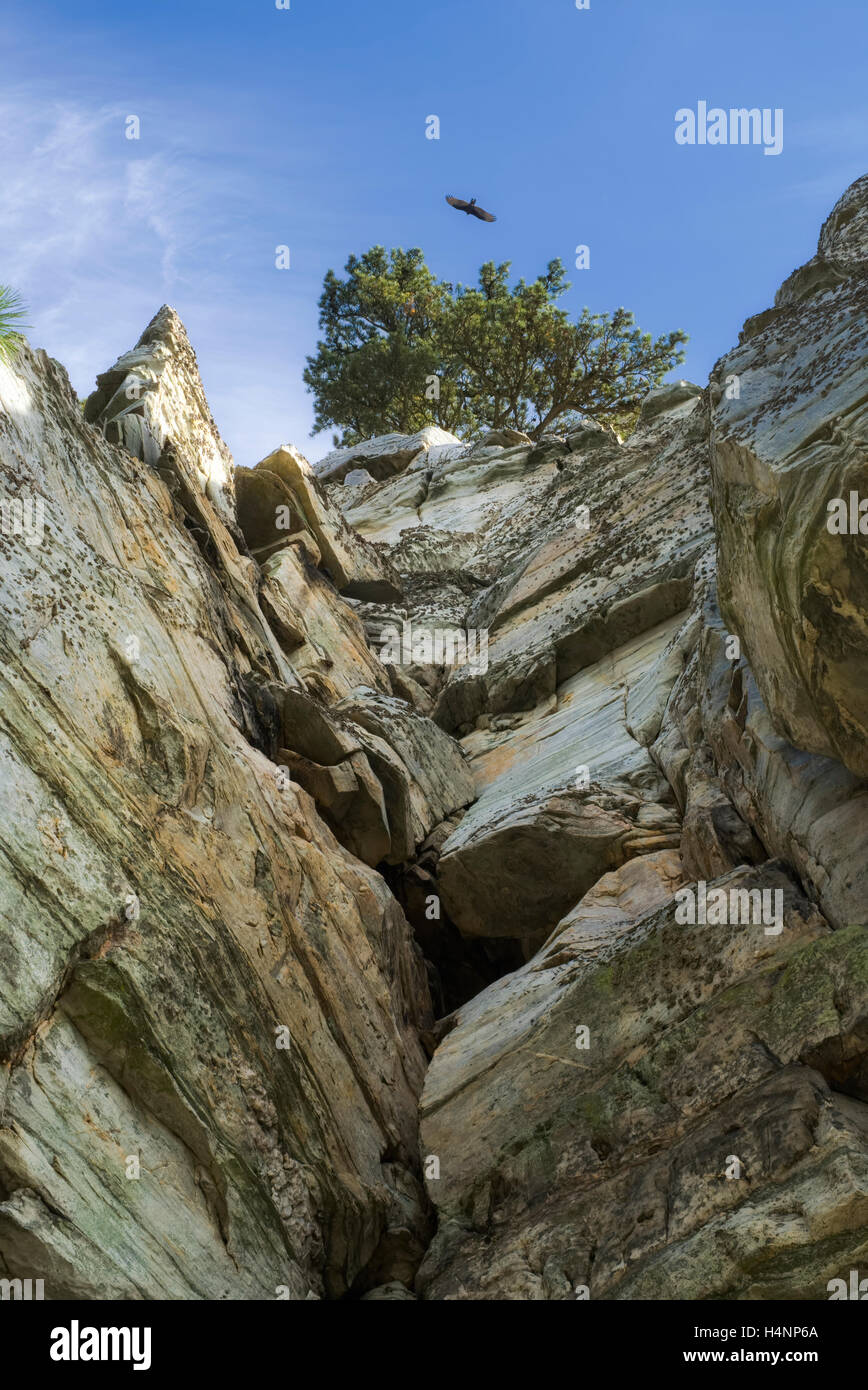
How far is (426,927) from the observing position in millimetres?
15781

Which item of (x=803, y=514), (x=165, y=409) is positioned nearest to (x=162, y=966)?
(x=803, y=514)

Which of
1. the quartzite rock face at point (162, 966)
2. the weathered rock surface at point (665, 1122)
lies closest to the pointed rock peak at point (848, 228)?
the weathered rock surface at point (665, 1122)

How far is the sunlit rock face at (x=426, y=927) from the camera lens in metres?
8.57

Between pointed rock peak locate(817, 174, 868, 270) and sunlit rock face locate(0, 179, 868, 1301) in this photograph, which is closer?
sunlit rock face locate(0, 179, 868, 1301)

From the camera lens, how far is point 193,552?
16328 mm

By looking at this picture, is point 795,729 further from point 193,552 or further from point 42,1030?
point 193,552

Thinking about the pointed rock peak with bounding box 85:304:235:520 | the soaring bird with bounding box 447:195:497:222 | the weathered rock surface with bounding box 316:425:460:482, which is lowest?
the pointed rock peak with bounding box 85:304:235:520

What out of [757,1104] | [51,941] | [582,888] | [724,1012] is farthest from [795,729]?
[51,941]

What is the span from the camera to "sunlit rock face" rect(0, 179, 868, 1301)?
8.57 metres

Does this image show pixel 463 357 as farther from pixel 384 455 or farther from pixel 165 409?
pixel 165 409

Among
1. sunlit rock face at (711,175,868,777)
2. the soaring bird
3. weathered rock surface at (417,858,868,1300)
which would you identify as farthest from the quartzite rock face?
the soaring bird

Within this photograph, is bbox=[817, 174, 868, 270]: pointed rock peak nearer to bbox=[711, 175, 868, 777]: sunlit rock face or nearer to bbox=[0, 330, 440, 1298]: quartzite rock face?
bbox=[711, 175, 868, 777]: sunlit rock face

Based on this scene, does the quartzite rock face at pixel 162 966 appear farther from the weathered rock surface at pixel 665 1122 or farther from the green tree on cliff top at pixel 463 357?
the green tree on cliff top at pixel 463 357

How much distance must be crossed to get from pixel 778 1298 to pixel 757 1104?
5.15ft
